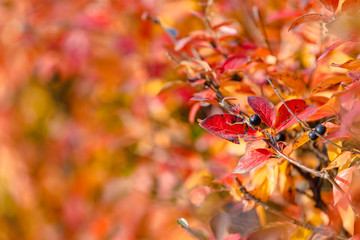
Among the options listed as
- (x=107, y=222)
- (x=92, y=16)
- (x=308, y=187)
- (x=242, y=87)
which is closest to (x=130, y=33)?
(x=92, y=16)

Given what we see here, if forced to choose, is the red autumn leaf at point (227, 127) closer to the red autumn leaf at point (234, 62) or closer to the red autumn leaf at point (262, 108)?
the red autumn leaf at point (262, 108)

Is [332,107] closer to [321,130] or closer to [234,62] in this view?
[321,130]

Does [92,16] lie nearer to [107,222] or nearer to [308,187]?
[107,222]

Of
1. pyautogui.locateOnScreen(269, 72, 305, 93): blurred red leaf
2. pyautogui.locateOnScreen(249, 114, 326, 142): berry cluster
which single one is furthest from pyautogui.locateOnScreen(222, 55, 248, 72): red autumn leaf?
pyautogui.locateOnScreen(249, 114, 326, 142): berry cluster

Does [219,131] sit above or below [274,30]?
above

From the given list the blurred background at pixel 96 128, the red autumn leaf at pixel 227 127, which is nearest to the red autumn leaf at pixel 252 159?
the red autumn leaf at pixel 227 127
